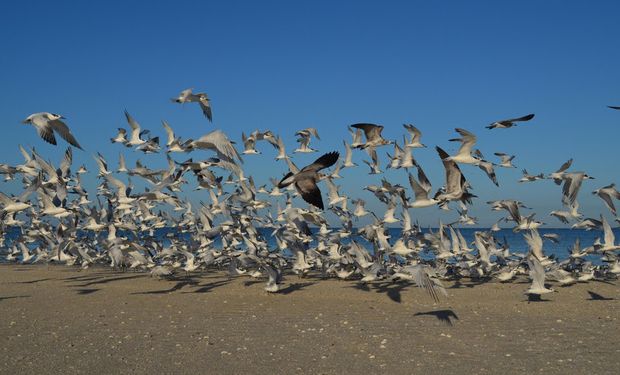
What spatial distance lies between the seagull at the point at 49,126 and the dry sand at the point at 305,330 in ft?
11.7

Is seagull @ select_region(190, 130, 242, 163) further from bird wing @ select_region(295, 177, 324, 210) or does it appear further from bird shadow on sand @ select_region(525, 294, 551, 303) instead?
bird shadow on sand @ select_region(525, 294, 551, 303)

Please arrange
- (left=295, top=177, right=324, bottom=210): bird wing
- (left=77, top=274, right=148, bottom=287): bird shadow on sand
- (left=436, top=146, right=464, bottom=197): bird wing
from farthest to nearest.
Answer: (left=77, top=274, right=148, bottom=287): bird shadow on sand, (left=436, top=146, right=464, bottom=197): bird wing, (left=295, top=177, right=324, bottom=210): bird wing

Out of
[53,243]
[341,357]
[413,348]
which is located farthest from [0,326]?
[53,243]

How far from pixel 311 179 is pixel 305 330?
8.46ft

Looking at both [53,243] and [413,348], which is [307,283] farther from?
[53,243]

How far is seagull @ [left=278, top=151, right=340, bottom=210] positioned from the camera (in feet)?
31.7


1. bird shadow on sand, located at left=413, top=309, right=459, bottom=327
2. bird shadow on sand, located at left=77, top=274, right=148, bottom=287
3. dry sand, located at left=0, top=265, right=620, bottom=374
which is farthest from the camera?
bird shadow on sand, located at left=77, top=274, right=148, bottom=287

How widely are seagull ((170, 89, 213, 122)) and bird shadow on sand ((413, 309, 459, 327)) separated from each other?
8.09 meters

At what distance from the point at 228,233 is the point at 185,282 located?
210 cm

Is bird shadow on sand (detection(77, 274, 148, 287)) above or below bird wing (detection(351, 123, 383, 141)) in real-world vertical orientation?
below

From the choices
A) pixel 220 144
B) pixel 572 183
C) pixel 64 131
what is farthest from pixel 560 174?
pixel 64 131

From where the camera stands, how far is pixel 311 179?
9.93 m

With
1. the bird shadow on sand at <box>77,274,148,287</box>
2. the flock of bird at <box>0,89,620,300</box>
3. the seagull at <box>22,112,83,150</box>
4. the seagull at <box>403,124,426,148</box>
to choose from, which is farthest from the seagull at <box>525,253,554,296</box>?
the bird shadow on sand at <box>77,274,148,287</box>

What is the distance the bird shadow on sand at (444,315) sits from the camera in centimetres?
1081
